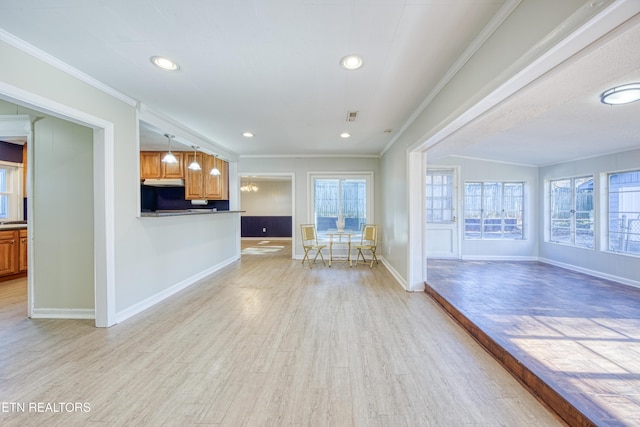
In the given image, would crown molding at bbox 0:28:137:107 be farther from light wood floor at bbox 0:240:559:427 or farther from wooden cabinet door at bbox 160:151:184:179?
wooden cabinet door at bbox 160:151:184:179

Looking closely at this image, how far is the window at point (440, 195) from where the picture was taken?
582cm

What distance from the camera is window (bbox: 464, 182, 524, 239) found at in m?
5.72

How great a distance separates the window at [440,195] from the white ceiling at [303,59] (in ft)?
7.51

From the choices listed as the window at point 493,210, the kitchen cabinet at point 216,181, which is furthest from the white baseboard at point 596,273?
the kitchen cabinet at point 216,181

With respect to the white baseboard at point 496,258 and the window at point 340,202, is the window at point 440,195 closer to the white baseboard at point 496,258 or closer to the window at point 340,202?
the white baseboard at point 496,258

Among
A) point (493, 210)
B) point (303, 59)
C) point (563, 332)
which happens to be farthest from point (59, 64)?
point (493, 210)

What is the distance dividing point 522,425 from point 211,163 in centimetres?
589

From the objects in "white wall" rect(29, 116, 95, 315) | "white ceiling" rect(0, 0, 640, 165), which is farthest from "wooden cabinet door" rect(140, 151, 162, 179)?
"white wall" rect(29, 116, 95, 315)

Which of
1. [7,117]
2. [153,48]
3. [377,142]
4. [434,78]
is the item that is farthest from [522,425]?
[7,117]

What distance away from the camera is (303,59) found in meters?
2.16

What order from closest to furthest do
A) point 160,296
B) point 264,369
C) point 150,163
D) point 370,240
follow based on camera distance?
point 264,369
point 160,296
point 150,163
point 370,240

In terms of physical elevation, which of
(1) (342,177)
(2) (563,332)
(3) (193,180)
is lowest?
(2) (563,332)

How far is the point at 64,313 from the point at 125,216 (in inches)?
51.1

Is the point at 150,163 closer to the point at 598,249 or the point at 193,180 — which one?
the point at 193,180
